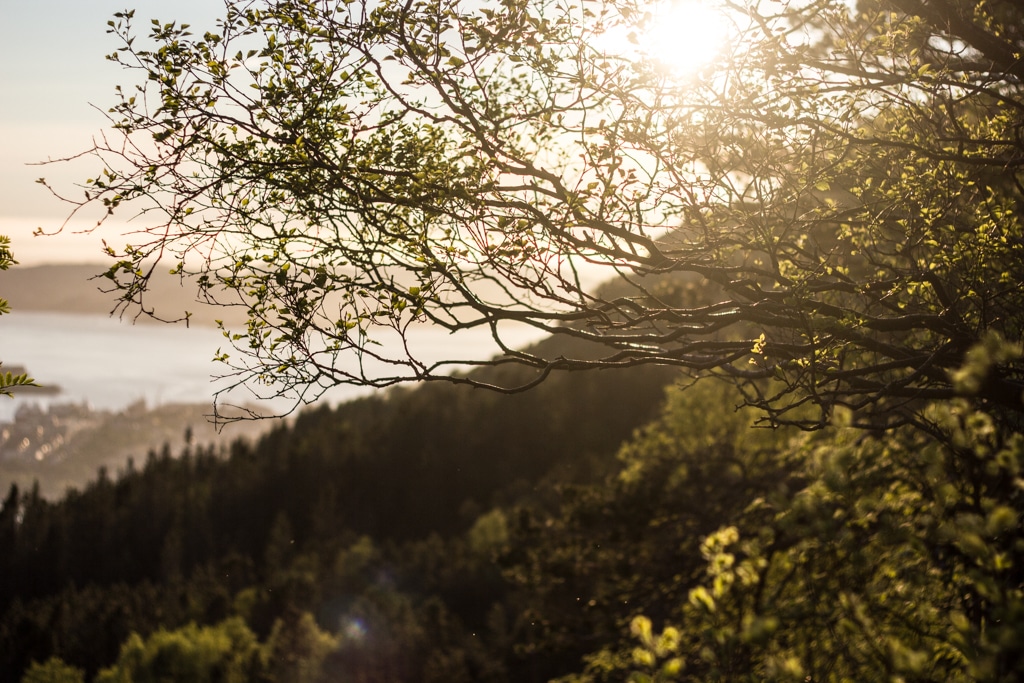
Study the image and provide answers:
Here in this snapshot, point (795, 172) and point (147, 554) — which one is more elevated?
point (795, 172)

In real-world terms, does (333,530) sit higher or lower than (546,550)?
lower

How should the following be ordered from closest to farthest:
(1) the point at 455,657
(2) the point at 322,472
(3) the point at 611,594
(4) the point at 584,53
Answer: (4) the point at 584,53 → (3) the point at 611,594 → (1) the point at 455,657 → (2) the point at 322,472

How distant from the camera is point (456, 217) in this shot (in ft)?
24.6

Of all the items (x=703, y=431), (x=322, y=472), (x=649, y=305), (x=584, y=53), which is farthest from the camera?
(x=322, y=472)

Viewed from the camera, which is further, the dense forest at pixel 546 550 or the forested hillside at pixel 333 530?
the forested hillside at pixel 333 530

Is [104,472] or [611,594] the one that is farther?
[104,472]

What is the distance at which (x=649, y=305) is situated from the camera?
9422mm

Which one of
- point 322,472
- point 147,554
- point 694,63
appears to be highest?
point 694,63

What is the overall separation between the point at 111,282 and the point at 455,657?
4532 cm

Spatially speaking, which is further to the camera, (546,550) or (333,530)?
(333,530)

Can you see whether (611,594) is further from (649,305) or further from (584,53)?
(584,53)

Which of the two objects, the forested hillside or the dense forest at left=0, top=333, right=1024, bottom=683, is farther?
the forested hillside

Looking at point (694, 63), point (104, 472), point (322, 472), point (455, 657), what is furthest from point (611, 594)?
point (104, 472)

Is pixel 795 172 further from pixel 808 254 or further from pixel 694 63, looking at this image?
pixel 694 63
